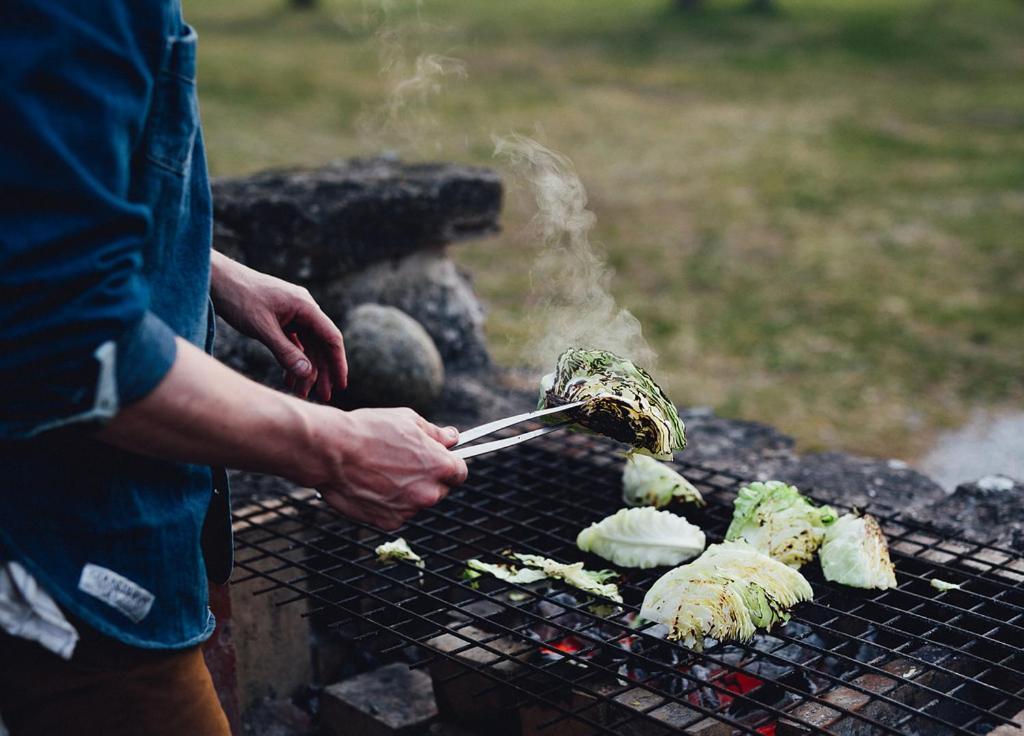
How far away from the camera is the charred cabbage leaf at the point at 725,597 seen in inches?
107

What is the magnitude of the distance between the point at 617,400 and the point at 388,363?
2478mm

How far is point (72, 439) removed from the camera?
1.81m

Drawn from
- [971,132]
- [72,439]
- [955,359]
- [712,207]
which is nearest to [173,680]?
[72,439]

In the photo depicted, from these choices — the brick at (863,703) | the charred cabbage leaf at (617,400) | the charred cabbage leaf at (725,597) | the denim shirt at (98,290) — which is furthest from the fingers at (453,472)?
the brick at (863,703)

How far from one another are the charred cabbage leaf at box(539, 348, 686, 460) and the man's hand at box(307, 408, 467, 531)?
817 millimetres

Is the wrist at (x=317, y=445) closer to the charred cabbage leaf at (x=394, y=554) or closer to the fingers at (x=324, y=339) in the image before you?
the fingers at (x=324, y=339)

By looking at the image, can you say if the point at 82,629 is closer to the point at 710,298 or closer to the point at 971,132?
the point at 710,298

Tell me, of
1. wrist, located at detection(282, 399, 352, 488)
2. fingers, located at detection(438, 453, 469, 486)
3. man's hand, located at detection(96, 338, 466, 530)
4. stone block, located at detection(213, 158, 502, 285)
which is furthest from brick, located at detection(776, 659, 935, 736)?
stone block, located at detection(213, 158, 502, 285)

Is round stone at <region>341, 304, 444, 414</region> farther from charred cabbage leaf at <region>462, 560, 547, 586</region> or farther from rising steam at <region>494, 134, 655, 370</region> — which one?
charred cabbage leaf at <region>462, 560, 547, 586</region>

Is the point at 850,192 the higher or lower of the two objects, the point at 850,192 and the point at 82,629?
the lower

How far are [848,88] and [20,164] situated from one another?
19.3 m

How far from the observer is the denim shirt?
1.55 meters

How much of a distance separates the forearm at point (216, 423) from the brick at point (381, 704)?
1.61m

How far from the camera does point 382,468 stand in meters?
2.01
